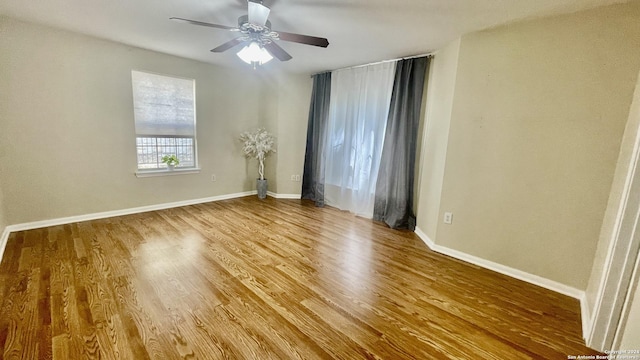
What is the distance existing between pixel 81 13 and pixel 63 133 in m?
1.51

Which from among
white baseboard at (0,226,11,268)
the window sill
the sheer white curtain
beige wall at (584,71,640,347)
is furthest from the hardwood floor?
the sheer white curtain

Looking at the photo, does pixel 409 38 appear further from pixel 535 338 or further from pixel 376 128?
pixel 535 338

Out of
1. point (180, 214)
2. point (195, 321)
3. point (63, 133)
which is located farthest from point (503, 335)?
point (63, 133)

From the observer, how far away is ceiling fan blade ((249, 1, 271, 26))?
2.06 meters

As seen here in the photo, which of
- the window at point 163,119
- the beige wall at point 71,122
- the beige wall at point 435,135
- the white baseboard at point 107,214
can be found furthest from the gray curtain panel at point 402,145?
the window at point 163,119

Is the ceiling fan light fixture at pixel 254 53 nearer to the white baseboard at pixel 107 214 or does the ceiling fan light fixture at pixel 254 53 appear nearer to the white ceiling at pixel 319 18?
the white ceiling at pixel 319 18

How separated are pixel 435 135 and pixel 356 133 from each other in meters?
1.32

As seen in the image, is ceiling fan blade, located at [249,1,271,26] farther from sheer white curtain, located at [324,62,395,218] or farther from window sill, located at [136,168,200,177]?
window sill, located at [136,168,200,177]

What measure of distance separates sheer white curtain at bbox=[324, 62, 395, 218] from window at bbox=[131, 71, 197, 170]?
238cm

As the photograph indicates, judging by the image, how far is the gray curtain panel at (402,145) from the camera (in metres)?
3.48

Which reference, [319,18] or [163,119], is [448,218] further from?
[163,119]

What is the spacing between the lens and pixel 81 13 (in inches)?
102

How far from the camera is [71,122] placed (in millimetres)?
3256

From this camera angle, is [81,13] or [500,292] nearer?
[500,292]
